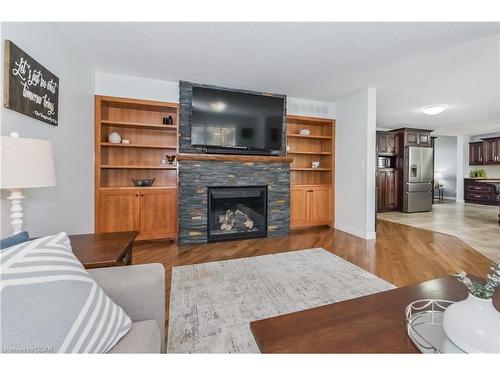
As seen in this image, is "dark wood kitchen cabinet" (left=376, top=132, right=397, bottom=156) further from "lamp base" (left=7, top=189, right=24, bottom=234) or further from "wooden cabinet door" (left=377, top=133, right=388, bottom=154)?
"lamp base" (left=7, top=189, right=24, bottom=234)

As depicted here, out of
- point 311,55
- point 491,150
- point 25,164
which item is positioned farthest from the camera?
point 491,150

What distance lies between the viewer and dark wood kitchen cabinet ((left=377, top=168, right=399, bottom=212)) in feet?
20.1

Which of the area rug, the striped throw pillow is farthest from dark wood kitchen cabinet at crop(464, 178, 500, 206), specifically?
the striped throw pillow

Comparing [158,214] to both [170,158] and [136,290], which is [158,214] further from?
[136,290]

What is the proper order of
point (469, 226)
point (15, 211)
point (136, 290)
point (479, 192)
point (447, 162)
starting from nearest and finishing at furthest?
point (136, 290), point (15, 211), point (469, 226), point (479, 192), point (447, 162)

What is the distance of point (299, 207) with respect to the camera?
418cm

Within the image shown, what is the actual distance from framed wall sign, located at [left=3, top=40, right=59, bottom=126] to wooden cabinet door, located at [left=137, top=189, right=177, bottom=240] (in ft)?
4.99

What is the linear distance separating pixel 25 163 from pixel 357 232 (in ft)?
13.4

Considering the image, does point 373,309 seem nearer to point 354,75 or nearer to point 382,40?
point 382,40

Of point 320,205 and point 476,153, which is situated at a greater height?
point 476,153

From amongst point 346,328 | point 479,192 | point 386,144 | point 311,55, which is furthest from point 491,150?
point 346,328

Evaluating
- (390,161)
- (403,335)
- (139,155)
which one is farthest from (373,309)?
(390,161)

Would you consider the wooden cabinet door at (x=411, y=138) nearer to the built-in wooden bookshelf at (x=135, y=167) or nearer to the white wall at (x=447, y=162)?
the white wall at (x=447, y=162)
